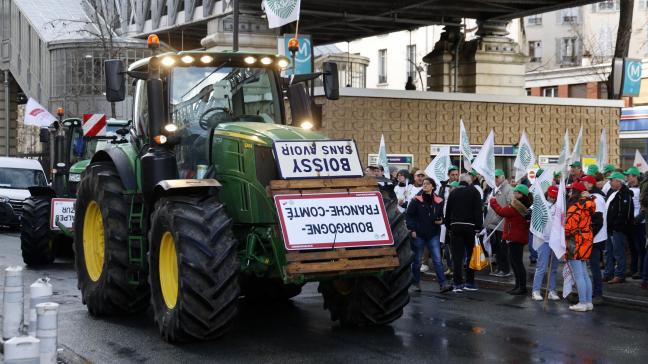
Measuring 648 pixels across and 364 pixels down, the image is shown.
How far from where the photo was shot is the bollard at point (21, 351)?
19.7 ft

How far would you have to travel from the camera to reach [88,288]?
38.2ft

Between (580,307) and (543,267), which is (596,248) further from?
(580,307)

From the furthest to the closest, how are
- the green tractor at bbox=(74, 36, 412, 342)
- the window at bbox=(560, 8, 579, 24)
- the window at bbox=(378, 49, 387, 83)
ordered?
the window at bbox=(378, 49, 387, 83)
the window at bbox=(560, 8, 579, 24)
the green tractor at bbox=(74, 36, 412, 342)

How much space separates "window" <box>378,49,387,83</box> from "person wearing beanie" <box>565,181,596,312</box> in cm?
4973

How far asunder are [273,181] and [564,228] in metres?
4.78

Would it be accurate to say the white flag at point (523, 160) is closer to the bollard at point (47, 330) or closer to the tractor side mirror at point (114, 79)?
the tractor side mirror at point (114, 79)

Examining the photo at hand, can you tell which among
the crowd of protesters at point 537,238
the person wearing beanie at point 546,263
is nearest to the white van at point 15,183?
the crowd of protesters at point 537,238

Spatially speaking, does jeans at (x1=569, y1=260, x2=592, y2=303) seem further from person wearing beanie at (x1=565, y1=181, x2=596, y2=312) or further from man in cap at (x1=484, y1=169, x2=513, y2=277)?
man in cap at (x1=484, y1=169, x2=513, y2=277)

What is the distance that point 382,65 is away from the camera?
62.3 metres

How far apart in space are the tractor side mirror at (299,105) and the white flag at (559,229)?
11.8ft

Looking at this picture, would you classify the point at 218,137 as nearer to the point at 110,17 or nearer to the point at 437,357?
→ the point at 437,357

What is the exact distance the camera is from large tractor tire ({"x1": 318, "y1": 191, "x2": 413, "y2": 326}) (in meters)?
10.0

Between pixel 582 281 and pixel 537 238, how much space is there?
1.31 metres

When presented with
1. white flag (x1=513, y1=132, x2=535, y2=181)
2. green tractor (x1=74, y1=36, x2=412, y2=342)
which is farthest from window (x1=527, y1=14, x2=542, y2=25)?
green tractor (x1=74, y1=36, x2=412, y2=342)
